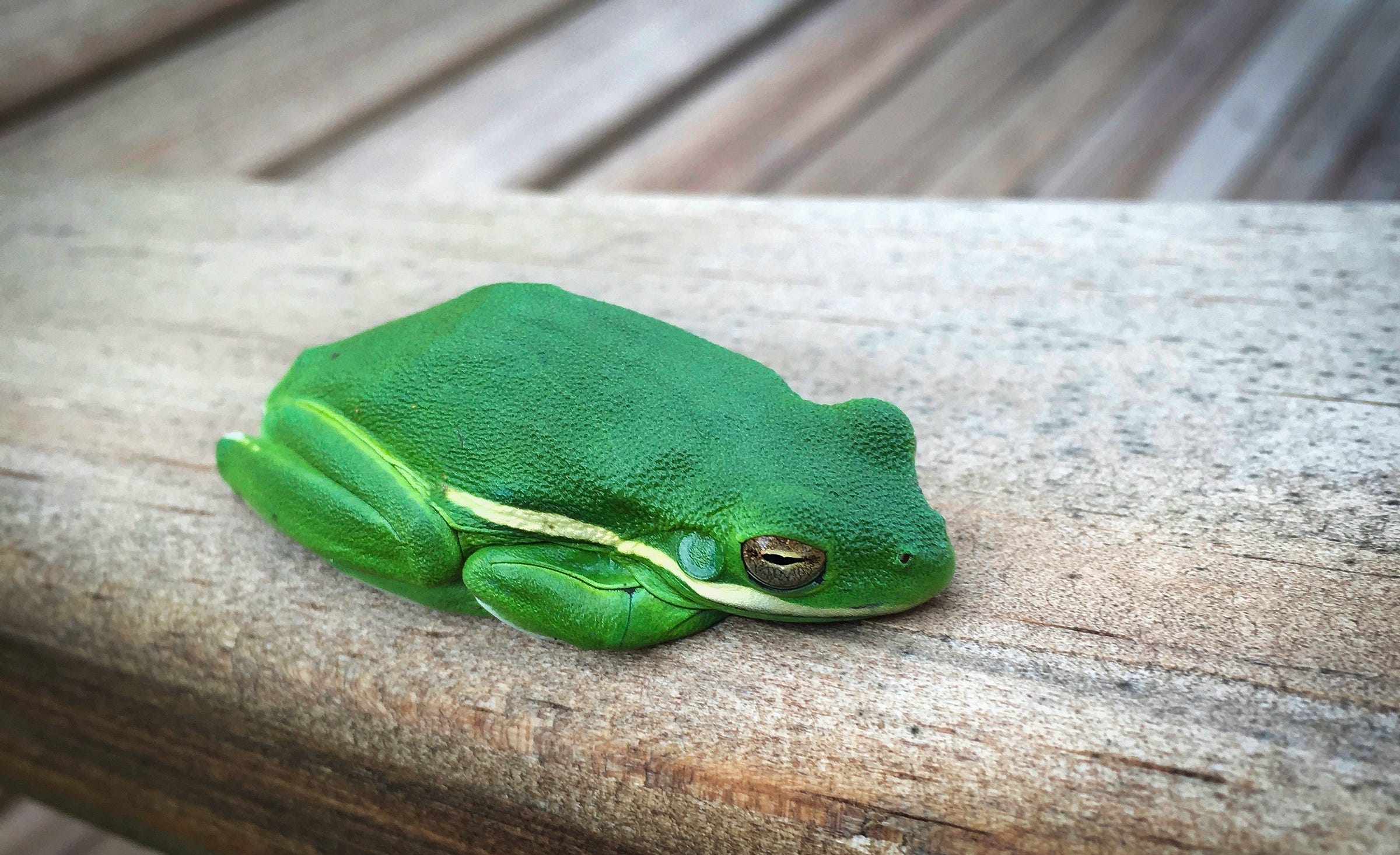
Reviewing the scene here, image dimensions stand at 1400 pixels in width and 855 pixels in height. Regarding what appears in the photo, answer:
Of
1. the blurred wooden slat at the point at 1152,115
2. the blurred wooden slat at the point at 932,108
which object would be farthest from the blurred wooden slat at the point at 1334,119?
the blurred wooden slat at the point at 932,108

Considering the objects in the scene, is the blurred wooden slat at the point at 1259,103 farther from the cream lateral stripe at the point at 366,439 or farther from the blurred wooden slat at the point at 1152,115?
the cream lateral stripe at the point at 366,439

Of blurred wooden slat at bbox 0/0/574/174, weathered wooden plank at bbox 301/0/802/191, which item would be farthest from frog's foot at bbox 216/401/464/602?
blurred wooden slat at bbox 0/0/574/174

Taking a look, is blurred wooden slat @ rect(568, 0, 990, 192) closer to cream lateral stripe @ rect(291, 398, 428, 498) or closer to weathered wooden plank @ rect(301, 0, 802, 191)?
weathered wooden plank @ rect(301, 0, 802, 191)

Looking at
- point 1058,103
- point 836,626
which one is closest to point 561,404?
point 836,626

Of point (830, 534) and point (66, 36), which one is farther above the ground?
point (66, 36)

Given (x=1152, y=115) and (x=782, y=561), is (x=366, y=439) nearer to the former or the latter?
(x=782, y=561)
